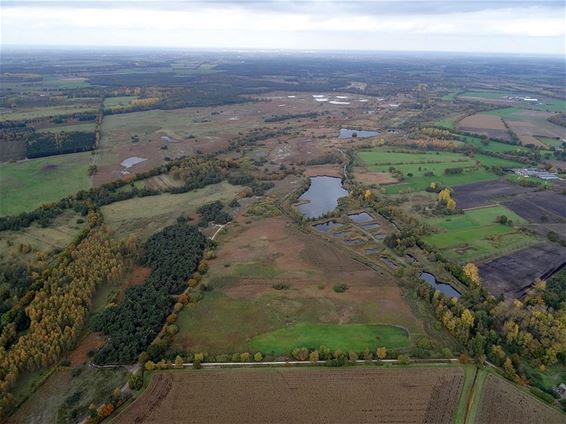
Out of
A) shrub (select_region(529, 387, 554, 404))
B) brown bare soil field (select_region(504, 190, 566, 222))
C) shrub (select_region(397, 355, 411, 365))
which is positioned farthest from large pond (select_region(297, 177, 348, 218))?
shrub (select_region(529, 387, 554, 404))

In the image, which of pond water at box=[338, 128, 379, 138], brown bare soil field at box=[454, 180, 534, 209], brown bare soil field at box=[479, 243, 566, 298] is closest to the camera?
brown bare soil field at box=[479, 243, 566, 298]

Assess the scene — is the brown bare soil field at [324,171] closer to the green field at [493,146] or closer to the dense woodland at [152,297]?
the dense woodland at [152,297]

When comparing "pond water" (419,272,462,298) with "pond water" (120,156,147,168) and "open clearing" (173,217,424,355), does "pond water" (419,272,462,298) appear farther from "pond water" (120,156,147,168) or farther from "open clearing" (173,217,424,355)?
"pond water" (120,156,147,168)

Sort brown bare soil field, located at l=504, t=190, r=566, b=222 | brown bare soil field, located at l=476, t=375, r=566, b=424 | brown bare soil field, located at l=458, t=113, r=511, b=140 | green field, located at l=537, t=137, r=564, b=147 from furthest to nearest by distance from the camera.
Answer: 1. brown bare soil field, located at l=458, t=113, r=511, b=140
2. green field, located at l=537, t=137, r=564, b=147
3. brown bare soil field, located at l=504, t=190, r=566, b=222
4. brown bare soil field, located at l=476, t=375, r=566, b=424

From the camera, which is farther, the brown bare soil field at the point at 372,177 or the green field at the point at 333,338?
the brown bare soil field at the point at 372,177

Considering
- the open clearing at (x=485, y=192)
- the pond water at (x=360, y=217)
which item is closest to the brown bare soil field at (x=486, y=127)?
the open clearing at (x=485, y=192)

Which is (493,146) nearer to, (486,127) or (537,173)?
(537,173)
